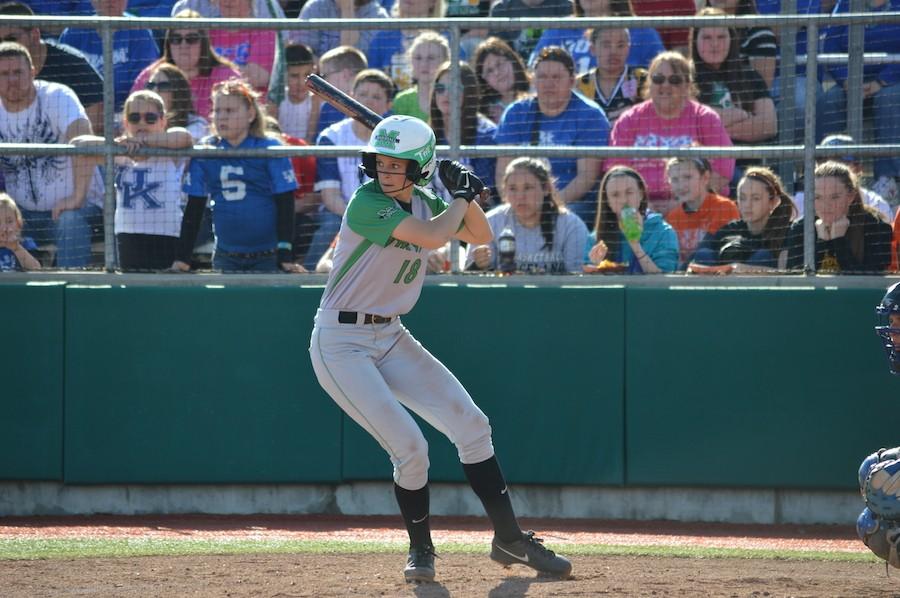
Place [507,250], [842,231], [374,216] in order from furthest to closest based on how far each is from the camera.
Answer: [507,250] → [842,231] → [374,216]

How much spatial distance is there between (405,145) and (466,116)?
2420 millimetres

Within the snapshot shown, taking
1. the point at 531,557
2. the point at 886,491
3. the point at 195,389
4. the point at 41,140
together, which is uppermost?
the point at 41,140

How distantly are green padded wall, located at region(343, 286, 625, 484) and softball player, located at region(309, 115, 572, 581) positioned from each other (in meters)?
1.94

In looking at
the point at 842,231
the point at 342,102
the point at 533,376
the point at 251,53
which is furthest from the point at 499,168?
the point at 842,231

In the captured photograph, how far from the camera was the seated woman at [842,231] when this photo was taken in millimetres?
7223

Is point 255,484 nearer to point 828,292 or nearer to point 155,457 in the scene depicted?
point 155,457

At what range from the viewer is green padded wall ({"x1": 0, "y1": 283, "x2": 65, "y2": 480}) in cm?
745

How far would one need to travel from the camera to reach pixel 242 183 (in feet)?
24.5

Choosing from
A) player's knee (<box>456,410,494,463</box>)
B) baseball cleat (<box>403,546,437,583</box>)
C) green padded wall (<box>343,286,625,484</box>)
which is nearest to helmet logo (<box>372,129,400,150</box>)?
player's knee (<box>456,410,494,463</box>)

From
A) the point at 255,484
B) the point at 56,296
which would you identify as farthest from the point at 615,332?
the point at 56,296

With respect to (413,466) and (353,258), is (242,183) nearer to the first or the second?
(353,258)

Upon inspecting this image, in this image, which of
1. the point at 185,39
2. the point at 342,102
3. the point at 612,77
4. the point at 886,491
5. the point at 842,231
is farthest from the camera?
the point at 612,77

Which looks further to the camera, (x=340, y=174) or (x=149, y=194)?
(x=340, y=174)

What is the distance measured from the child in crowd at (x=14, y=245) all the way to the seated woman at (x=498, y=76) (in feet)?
10.2
